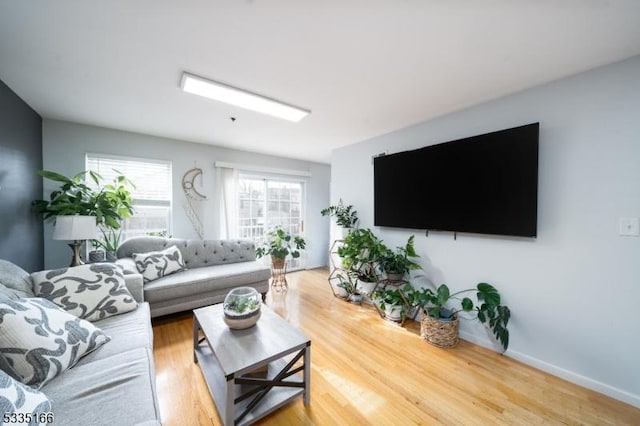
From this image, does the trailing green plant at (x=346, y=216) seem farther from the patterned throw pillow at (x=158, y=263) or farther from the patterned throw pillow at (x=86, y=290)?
the patterned throw pillow at (x=86, y=290)

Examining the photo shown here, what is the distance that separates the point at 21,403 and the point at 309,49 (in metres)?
2.14

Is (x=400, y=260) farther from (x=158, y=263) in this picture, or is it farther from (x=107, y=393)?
(x=158, y=263)

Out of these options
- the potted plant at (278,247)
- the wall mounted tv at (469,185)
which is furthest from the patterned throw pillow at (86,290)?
the wall mounted tv at (469,185)

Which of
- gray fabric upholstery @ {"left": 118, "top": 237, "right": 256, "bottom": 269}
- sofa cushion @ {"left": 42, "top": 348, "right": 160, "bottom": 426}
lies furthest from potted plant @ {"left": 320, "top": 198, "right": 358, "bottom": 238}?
sofa cushion @ {"left": 42, "top": 348, "right": 160, "bottom": 426}

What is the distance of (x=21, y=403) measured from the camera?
79cm

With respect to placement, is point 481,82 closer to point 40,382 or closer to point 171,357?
point 40,382

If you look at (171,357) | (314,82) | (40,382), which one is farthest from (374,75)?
(171,357)

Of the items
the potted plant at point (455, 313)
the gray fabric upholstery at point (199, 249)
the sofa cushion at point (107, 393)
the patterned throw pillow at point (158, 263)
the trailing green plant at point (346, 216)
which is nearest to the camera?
the sofa cushion at point (107, 393)

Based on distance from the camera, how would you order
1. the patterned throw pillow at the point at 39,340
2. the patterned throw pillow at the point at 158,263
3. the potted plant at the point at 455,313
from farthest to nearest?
1. the patterned throw pillow at the point at 158,263
2. the potted plant at the point at 455,313
3. the patterned throw pillow at the point at 39,340

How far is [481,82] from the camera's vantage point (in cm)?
190

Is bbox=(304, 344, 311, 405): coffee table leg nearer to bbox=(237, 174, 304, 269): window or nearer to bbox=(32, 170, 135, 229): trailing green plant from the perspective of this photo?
bbox=(32, 170, 135, 229): trailing green plant

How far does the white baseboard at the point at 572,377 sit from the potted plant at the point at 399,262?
0.90 meters

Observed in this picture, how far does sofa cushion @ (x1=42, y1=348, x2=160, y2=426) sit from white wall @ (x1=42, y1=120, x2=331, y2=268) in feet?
8.31

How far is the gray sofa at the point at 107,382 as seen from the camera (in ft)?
3.05
